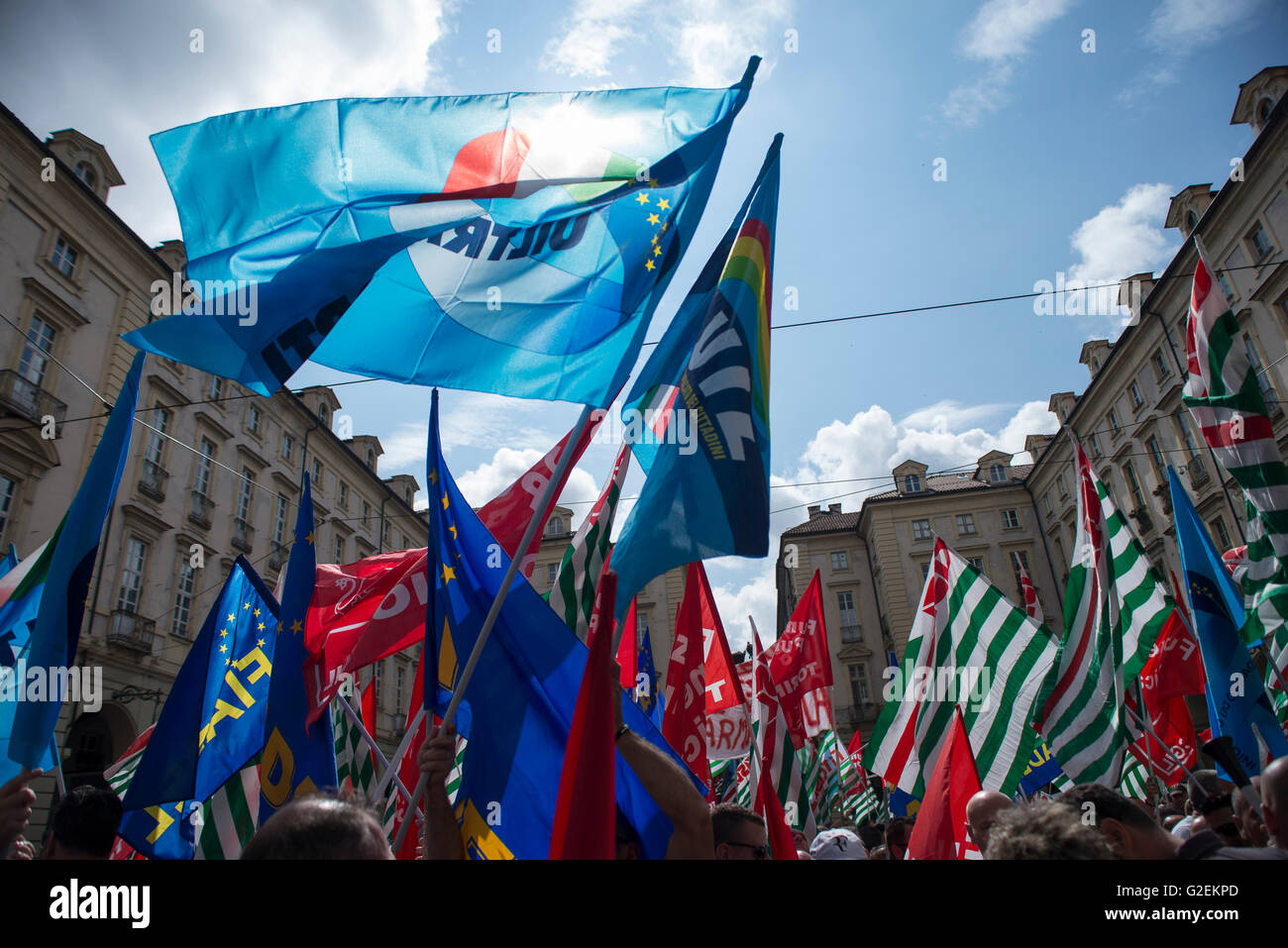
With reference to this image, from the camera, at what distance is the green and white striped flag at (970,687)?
7.79m

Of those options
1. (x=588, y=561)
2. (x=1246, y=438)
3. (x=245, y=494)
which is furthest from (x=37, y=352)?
(x=1246, y=438)

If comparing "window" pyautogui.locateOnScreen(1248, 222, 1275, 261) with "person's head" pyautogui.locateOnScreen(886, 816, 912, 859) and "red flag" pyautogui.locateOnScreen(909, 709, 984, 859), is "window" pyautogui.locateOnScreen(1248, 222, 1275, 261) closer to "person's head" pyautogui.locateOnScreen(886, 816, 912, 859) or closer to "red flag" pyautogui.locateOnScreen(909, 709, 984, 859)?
"person's head" pyautogui.locateOnScreen(886, 816, 912, 859)

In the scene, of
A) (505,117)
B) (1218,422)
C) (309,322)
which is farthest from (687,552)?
(1218,422)

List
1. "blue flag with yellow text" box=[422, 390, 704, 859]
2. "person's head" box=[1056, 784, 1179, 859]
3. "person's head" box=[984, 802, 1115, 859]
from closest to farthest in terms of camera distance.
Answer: "person's head" box=[984, 802, 1115, 859], "person's head" box=[1056, 784, 1179, 859], "blue flag with yellow text" box=[422, 390, 704, 859]

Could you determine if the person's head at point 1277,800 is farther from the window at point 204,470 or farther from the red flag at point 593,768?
the window at point 204,470

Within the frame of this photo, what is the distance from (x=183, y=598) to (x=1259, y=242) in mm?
33007

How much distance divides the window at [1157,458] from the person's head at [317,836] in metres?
34.9

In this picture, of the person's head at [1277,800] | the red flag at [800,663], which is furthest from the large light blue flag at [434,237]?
the red flag at [800,663]

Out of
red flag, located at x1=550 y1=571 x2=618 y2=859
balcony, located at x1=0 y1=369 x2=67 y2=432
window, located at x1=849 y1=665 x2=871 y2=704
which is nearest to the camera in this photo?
red flag, located at x1=550 y1=571 x2=618 y2=859

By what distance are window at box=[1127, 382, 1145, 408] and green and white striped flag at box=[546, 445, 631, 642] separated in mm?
33482

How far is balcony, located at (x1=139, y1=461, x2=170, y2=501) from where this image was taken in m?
21.8

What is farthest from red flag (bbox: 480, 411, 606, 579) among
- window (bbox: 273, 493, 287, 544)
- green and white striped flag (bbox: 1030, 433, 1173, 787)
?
window (bbox: 273, 493, 287, 544)

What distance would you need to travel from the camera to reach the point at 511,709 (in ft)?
11.2

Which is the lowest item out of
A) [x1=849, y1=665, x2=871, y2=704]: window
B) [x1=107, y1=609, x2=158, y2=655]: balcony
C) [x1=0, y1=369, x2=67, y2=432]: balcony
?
[x1=849, y1=665, x2=871, y2=704]: window
